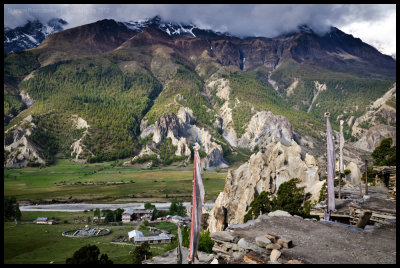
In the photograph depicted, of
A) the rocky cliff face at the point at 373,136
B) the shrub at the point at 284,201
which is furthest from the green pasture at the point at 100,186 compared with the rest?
the rocky cliff face at the point at 373,136

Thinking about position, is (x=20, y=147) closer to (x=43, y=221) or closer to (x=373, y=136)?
(x=43, y=221)

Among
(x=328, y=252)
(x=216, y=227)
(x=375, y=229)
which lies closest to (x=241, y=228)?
(x=328, y=252)

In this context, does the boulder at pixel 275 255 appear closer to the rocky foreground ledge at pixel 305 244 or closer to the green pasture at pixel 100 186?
the rocky foreground ledge at pixel 305 244

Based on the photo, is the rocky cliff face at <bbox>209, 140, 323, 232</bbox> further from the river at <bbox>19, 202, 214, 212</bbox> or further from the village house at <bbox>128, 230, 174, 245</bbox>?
the river at <bbox>19, 202, 214, 212</bbox>

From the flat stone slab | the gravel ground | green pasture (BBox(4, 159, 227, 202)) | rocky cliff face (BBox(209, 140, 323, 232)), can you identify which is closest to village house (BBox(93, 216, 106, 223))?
green pasture (BBox(4, 159, 227, 202))

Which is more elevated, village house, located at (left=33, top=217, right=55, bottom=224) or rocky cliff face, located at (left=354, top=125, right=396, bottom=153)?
rocky cliff face, located at (left=354, top=125, right=396, bottom=153)

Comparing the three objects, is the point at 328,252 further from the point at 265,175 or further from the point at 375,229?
the point at 265,175

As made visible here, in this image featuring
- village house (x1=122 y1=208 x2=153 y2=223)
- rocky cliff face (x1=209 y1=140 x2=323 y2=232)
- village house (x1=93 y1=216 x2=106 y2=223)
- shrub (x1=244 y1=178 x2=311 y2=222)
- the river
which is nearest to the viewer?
shrub (x1=244 y1=178 x2=311 y2=222)
